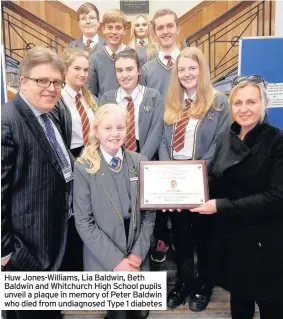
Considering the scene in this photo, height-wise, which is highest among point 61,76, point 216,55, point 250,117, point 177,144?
point 216,55

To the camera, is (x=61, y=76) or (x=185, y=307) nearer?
(x=61, y=76)

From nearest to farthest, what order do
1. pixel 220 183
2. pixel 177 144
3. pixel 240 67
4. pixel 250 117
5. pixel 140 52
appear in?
1. pixel 250 117
2. pixel 220 183
3. pixel 177 144
4. pixel 240 67
5. pixel 140 52

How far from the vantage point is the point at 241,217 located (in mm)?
1407

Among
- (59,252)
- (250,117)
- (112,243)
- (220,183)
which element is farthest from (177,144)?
(59,252)

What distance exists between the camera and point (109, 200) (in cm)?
148

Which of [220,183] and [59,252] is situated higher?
[220,183]

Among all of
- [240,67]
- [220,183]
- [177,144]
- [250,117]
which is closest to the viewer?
[250,117]

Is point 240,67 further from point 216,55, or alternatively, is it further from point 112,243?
point 112,243

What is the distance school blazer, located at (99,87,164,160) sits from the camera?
5.67ft

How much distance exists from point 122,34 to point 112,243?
109 cm

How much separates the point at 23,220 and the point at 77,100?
0.63m

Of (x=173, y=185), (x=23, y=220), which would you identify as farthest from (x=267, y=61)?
(x=23, y=220)

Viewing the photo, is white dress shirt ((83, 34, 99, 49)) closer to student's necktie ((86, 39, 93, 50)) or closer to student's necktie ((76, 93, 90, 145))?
student's necktie ((86, 39, 93, 50))

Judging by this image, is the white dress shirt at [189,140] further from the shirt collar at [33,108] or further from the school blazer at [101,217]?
the shirt collar at [33,108]
